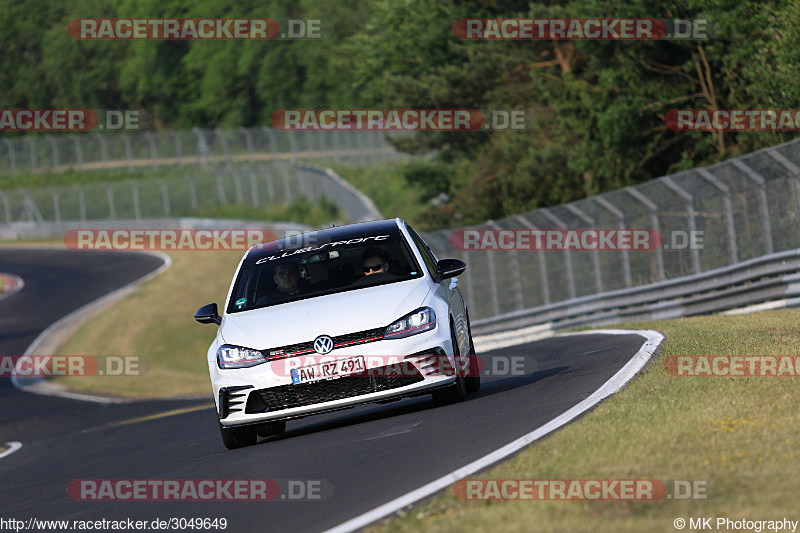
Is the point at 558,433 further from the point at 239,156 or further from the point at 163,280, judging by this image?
the point at 239,156

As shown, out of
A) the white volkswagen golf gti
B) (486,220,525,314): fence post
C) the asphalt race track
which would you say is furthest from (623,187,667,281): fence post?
the white volkswagen golf gti

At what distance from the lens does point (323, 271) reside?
→ 10906 millimetres

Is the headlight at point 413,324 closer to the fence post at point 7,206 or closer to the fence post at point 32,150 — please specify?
the fence post at point 7,206

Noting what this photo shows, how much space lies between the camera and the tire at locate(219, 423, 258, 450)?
10.4 m

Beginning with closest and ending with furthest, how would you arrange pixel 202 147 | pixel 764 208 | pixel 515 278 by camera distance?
pixel 764 208
pixel 515 278
pixel 202 147

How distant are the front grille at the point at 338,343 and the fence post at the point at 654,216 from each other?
1270cm

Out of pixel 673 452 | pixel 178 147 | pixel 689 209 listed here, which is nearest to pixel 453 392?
pixel 673 452

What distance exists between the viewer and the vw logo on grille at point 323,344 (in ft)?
32.0

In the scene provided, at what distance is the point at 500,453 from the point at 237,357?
10.1 ft

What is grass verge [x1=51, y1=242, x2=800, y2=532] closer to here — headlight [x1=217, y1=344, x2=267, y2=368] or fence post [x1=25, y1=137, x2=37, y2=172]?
headlight [x1=217, y1=344, x2=267, y2=368]

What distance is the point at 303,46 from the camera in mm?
106562

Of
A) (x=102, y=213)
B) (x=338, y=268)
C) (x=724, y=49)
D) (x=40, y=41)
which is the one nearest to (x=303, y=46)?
(x=40, y=41)

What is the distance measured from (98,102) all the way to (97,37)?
6.39 meters

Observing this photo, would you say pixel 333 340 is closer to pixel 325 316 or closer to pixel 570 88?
pixel 325 316
